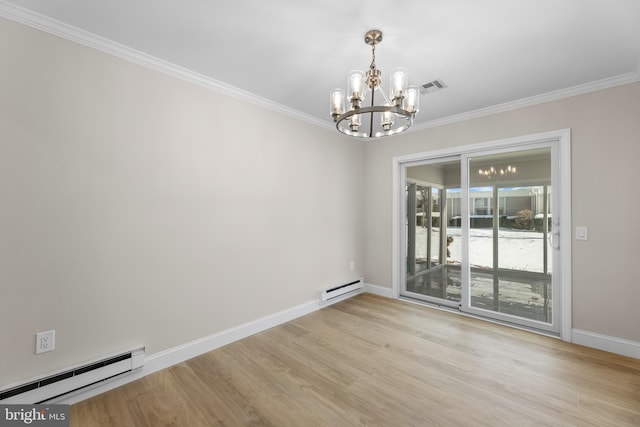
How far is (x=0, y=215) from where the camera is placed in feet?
5.69

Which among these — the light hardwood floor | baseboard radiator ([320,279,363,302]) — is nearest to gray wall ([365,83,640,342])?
the light hardwood floor

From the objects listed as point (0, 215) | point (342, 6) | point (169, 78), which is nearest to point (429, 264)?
point (342, 6)

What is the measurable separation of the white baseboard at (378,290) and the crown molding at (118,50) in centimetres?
310

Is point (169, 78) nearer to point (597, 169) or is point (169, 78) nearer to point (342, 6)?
point (342, 6)

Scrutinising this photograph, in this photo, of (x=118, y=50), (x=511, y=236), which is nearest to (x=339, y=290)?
(x=511, y=236)

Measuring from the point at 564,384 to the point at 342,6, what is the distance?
321cm

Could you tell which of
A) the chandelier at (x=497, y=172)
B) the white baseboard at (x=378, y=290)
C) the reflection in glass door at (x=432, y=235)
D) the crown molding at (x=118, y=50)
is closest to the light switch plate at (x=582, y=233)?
the chandelier at (x=497, y=172)

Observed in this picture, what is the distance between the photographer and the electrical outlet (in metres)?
1.85

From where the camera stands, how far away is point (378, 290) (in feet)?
14.6

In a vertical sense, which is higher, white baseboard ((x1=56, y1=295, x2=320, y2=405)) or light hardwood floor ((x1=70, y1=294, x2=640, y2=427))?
white baseboard ((x1=56, y1=295, x2=320, y2=405))

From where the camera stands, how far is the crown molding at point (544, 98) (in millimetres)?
2578

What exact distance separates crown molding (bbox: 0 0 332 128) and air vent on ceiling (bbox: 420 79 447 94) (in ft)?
5.45

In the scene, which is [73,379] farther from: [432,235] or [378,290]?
[432,235]

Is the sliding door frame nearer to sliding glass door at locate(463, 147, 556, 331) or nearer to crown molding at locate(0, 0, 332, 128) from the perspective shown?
Answer: sliding glass door at locate(463, 147, 556, 331)
